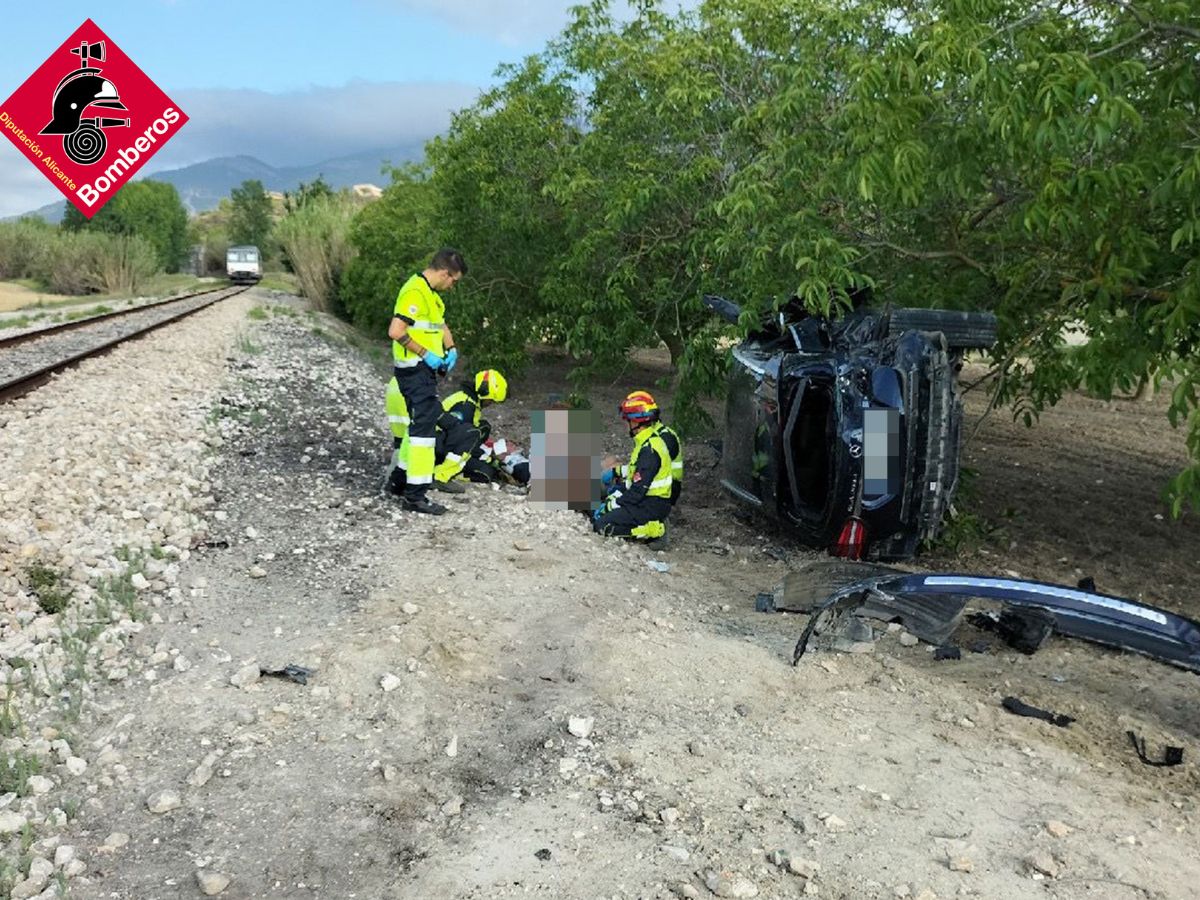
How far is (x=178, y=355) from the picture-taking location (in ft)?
48.0

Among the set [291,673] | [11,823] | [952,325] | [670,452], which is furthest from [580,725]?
[952,325]

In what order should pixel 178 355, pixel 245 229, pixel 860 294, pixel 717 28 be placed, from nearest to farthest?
pixel 860 294
pixel 717 28
pixel 178 355
pixel 245 229

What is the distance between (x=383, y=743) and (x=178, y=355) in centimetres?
1248

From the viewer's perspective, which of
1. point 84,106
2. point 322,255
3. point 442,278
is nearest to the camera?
point 442,278

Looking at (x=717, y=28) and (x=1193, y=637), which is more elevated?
(x=717, y=28)

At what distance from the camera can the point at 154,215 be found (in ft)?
317

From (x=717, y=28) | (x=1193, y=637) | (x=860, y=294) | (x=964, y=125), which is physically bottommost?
(x=1193, y=637)

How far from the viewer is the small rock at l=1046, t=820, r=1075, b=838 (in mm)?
3188

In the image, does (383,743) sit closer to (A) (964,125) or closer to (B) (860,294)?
(A) (964,125)

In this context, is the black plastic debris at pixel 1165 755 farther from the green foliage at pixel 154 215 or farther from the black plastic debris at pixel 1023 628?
the green foliage at pixel 154 215

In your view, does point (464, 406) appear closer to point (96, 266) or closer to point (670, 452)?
point (670, 452)

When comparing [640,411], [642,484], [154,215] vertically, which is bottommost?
[642,484]

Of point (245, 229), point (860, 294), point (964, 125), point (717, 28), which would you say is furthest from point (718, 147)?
point (245, 229)

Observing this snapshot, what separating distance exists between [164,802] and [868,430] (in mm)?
4288
